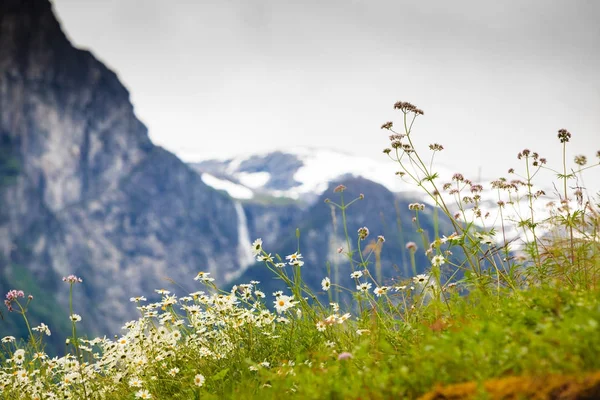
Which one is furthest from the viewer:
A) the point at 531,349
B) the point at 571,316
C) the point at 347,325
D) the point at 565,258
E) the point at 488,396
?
the point at 347,325

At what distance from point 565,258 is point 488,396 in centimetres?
325

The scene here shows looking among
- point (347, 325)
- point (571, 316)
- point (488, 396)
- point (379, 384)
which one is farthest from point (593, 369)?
point (347, 325)

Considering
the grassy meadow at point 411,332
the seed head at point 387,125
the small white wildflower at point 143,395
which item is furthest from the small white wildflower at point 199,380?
the seed head at point 387,125

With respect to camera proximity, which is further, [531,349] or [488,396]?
[531,349]

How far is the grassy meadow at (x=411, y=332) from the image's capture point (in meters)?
3.25

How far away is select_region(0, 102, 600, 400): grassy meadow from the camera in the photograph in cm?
325

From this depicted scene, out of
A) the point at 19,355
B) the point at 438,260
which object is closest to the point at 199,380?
the point at 438,260

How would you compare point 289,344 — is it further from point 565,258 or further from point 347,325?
point 565,258

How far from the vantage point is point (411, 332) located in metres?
5.10

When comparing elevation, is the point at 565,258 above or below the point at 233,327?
above

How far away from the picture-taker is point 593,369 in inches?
113

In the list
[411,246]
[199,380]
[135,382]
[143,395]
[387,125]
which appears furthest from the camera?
[387,125]

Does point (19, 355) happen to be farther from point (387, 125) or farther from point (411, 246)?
point (387, 125)

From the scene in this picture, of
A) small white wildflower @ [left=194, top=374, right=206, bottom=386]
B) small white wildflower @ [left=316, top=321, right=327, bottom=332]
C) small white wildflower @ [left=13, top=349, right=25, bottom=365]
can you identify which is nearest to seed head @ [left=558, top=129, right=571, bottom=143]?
small white wildflower @ [left=316, top=321, right=327, bottom=332]
